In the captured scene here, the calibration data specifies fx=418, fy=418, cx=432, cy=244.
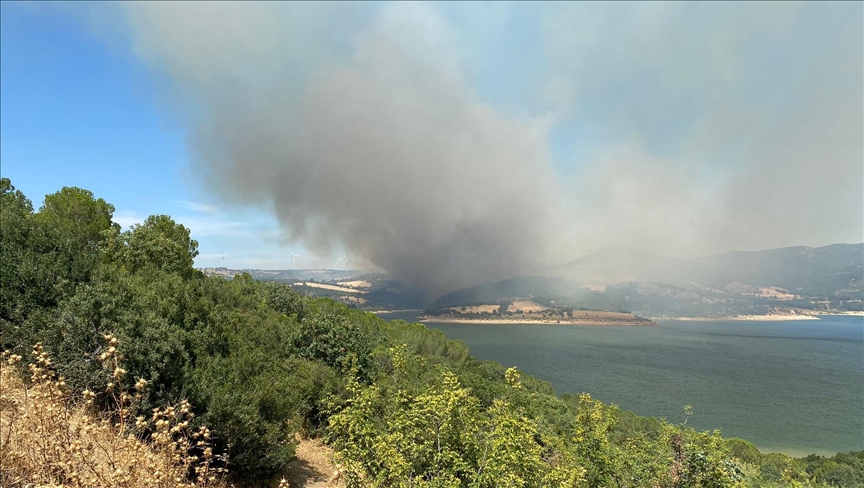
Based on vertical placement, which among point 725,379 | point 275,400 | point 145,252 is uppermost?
point 145,252

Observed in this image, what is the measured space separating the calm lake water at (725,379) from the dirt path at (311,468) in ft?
166

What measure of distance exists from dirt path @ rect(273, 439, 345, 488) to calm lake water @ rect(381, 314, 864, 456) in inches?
1996

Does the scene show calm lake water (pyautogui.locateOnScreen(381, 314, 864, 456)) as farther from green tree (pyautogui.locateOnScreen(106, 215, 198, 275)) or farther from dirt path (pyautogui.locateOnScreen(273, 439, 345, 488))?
green tree (pyautogui.locateOnScreen(106, 215, 198, 275))

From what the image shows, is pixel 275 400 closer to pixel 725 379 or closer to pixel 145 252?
pixel 145 252

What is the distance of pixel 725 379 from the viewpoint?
261 ft

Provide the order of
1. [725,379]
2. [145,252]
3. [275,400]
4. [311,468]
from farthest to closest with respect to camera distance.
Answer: [725,379] < [145,252] < [311,468] < [275,400]

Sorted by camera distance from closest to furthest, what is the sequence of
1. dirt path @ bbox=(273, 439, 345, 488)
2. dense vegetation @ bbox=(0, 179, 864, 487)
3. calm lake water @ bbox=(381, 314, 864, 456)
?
dense vegetation @ bbox=(0, 179, 864, 487) < dirt path @ bbox=(273, 439, 345, 488) < calm lake water @ bbox=(381, 314, 864, 456)

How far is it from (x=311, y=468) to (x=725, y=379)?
91.2 metres

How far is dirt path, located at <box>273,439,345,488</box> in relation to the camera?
11.8 metres

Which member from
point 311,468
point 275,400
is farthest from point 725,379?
point 275,400

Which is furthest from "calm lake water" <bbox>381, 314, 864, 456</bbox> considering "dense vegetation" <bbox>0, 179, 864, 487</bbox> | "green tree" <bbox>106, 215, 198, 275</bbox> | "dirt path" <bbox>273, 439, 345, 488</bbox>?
"green tree" <bbox>106, 215, 198, 275</bbox>

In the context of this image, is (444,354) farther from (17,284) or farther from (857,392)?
(857,392)

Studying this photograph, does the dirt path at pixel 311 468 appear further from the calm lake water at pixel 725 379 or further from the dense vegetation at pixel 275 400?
the calm lake water at pixel 725 379

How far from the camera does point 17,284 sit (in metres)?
11.9
